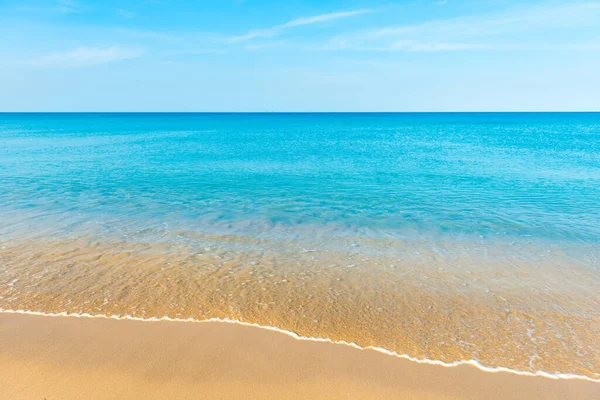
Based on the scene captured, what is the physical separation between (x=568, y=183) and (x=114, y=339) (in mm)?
25773

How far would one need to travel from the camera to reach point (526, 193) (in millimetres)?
20609

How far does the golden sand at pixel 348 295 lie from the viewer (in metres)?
7.23

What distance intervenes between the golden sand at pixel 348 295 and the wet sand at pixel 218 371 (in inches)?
18.8

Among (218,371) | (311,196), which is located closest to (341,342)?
(218,371)

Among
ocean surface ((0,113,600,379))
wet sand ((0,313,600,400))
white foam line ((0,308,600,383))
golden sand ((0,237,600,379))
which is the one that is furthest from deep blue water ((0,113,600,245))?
wet sand ((0,313,600,400))

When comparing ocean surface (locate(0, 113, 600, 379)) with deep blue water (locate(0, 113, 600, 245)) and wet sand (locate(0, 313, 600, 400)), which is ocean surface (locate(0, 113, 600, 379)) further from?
wet sand (locate(0, 313, 600, 400))

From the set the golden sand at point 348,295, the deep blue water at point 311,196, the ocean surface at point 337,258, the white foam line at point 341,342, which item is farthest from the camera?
the deep blue water at point 311,196

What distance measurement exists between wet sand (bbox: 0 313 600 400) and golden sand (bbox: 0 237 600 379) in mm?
478

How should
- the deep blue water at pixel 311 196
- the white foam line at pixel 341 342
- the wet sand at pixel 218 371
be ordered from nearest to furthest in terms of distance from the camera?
the wet sand at pixel 218 371 < the white foam line at pixel 341 342 < the deep blue water at pixel 311 196

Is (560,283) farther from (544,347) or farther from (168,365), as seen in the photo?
(168,365)

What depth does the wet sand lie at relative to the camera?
5832 mm

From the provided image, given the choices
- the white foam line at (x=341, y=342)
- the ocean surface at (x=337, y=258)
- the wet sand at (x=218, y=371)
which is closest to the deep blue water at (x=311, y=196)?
the ocean surface at (x=337, y=258)

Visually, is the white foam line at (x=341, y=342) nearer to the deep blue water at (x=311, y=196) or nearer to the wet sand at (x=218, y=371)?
the wet sand at (x=218, y=371)

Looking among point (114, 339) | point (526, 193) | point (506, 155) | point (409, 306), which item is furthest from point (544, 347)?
point (506, 155)
